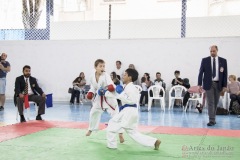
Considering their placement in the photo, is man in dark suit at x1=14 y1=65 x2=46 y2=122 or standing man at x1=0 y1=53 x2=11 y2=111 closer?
man in dark suit at x1=14 y1=65 x2=46 y2=122

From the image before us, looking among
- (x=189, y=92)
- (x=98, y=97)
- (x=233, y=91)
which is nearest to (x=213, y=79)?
(x=98, y=97)

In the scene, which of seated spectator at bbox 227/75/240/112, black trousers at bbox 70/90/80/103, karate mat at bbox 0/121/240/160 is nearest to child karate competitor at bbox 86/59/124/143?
karate mat at bbox 0/121/240/160

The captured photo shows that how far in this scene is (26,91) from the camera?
7.32m

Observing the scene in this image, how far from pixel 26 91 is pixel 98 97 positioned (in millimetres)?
2572

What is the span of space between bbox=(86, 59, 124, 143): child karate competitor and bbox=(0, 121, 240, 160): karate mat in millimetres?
284

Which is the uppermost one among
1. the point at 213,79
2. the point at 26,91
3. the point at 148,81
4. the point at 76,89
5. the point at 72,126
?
the point at 213,79

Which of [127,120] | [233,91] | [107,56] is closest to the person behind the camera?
[127,120]

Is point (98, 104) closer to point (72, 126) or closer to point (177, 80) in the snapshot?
point (72, 126)

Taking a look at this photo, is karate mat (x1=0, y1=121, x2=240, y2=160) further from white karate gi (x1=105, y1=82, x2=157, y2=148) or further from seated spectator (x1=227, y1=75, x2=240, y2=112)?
seated spectator (x1=227, y1=75, x2=240, y2=112)

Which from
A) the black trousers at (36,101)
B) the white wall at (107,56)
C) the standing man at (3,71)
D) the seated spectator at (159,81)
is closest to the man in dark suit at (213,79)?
the black trousers at (36,101)

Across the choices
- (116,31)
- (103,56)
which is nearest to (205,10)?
(116,31)

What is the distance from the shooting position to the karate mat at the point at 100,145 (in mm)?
3988

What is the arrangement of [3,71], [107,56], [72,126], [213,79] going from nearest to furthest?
[72,126] → [213,79] → [3,71] → [107,56]

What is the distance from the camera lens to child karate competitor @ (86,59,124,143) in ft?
17.6
